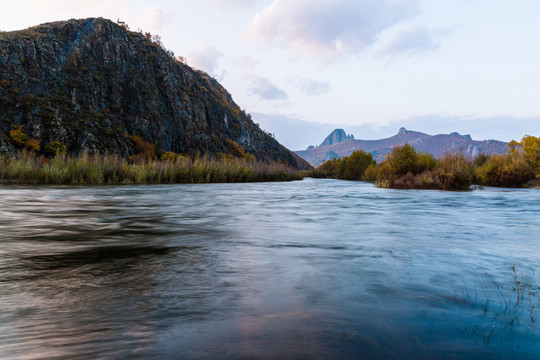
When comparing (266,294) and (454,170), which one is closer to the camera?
(266,294)

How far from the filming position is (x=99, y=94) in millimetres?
63375

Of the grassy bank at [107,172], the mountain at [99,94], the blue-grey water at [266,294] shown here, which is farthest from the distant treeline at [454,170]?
the mountain at [99,94]

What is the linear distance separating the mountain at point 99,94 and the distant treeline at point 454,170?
40776 millimetres

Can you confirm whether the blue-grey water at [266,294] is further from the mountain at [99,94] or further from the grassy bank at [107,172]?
the mountain at [99,94]

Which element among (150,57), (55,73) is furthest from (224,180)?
(150,57)

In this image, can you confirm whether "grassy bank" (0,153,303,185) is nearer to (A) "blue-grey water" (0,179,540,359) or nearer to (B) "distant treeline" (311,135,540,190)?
(B) "distant treeline" (311,135,540,190)

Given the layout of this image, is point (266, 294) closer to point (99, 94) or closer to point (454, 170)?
point (454, 170)

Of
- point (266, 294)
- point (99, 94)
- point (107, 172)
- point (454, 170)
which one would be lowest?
point (266, 294)

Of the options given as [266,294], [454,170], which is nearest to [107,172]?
[266,294]

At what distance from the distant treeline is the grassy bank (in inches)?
589

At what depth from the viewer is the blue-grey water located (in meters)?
2.35

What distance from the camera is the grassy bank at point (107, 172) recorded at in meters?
21.3

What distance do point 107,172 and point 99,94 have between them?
4610cm

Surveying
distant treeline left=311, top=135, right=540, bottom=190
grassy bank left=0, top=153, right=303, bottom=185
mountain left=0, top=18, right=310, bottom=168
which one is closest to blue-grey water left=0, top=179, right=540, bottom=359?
grassy bank left=0, top=153, right=303, bottom=185
